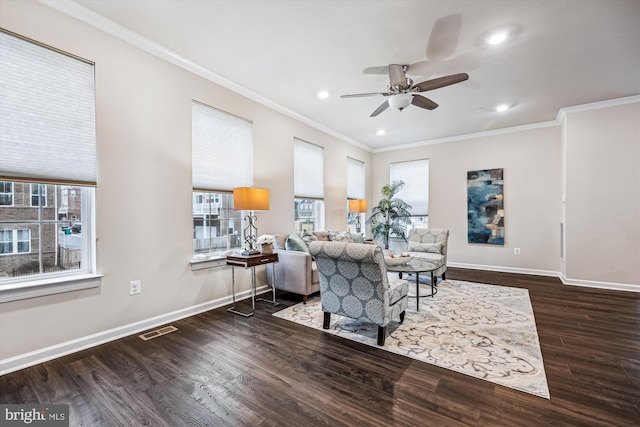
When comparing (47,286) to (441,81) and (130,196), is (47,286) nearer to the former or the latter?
(130,196)

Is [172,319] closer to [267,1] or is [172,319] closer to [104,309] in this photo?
[104,309]

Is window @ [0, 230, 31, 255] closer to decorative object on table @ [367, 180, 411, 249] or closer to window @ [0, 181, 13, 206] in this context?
window @ [0, 181, 13, 206]

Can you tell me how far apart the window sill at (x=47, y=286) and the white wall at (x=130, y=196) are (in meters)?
0.06

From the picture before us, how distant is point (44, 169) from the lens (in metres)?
2.24

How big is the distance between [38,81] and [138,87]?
2.52 feet

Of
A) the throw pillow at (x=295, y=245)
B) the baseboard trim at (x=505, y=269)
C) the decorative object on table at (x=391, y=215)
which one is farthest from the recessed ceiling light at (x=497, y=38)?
the baseboard trim at (x=505, y=269)

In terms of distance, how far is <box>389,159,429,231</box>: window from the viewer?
657cm

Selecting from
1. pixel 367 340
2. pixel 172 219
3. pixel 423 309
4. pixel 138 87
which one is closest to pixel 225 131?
pixel 138 87

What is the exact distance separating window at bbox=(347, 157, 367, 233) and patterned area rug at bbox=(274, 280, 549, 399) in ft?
10.0

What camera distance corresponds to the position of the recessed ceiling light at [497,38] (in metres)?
2.65

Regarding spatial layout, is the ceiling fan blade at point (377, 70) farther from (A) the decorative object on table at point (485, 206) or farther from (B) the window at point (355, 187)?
(A) the decorative object on table at point (485, 206)

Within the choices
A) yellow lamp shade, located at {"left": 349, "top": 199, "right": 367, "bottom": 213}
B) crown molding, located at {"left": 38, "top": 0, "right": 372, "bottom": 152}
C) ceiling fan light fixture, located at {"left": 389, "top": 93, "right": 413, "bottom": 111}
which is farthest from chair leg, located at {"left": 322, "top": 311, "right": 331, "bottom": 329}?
yellow lamp shade, located at {"left": 349, "top": 199, "right": 367, "bottom": 213}

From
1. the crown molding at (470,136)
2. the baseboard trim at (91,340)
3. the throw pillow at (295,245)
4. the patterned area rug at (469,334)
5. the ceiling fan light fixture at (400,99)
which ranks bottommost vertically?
the patterned area rug at (469,334)

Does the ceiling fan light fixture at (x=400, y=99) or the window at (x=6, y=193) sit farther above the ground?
the ceiling fan light fixture at (x=400, y=99)
